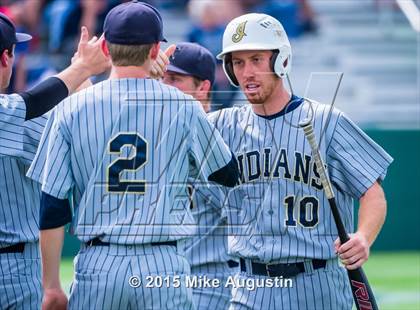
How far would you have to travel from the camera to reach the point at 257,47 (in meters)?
5.54

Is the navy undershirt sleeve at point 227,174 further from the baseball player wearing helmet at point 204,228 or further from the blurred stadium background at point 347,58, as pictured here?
the blurred stadium background at point 347,58

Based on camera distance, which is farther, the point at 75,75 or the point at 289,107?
A: the point at 289,107

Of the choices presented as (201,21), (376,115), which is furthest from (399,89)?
(201,21)

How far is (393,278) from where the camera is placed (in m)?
11.0

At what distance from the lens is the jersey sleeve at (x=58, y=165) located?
488 centimetres

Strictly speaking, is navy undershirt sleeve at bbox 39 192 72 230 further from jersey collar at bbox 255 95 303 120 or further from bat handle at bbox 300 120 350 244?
jersey collar at bbox 255 95 303 120

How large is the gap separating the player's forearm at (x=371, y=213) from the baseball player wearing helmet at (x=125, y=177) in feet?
2.90

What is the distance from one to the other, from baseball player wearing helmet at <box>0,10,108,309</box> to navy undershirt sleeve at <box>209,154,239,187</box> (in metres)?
0.84

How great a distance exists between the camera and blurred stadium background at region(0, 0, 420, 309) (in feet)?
41.0

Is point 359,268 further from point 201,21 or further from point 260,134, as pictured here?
point 201,21

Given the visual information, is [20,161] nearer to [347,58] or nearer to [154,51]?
[154,51]

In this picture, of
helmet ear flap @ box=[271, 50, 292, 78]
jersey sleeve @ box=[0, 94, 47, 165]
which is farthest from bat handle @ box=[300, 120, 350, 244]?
jersey sleeve @ box=[0, 94, 47, 165]

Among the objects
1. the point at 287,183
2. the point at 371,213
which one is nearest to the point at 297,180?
the point at 287,183

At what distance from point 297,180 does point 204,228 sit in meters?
1.06
